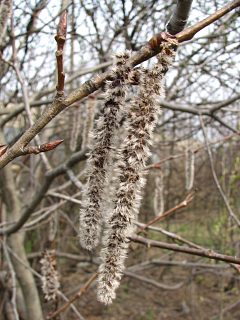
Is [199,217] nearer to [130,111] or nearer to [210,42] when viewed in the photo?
[210,42]

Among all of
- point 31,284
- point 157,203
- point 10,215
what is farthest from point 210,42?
point 31,284

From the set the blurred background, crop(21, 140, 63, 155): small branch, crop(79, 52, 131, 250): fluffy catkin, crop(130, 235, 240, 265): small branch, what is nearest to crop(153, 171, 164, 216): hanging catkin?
the blurred background

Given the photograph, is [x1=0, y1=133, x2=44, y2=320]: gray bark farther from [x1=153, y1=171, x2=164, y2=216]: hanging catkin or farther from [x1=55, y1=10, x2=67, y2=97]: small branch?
[x1=55, y1=10, x2=67, y2=97]: small branch

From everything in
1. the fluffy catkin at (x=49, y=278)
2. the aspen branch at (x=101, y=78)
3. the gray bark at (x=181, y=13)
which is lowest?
the fluffy catkin at (x=49, y=278)

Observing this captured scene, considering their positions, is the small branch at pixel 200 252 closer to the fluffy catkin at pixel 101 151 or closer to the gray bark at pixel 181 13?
the fluffy catkin at pixel 101 151

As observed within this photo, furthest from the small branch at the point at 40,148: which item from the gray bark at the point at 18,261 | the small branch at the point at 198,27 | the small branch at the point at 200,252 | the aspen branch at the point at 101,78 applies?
the gray bark at the point at 18,261

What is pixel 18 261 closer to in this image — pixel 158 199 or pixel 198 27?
pixel 158 199

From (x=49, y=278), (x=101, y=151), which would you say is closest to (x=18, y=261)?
(x=49, y=278)
